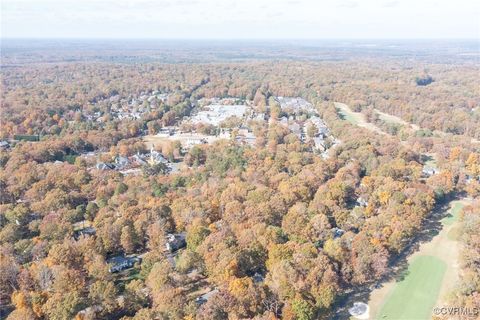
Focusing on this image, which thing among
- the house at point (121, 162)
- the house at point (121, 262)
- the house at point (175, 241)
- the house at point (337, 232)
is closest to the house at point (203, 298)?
the house at point (175, 241)

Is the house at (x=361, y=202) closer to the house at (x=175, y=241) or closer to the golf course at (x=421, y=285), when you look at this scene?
the golf course at (x=421, y=285)

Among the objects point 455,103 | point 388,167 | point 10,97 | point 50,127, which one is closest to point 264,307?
point 388,167

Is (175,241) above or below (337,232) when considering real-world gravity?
below

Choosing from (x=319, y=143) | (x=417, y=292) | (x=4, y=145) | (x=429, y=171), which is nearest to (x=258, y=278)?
(x=417, y=292)

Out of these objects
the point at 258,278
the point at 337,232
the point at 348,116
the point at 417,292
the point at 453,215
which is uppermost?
the point at 348,116

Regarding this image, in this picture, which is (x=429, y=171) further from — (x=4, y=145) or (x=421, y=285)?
(x=4, y=145)

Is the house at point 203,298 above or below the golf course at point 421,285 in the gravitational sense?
above
